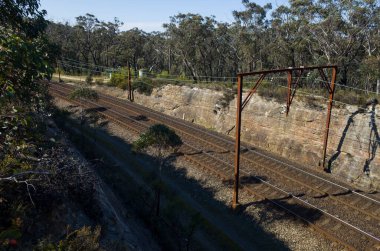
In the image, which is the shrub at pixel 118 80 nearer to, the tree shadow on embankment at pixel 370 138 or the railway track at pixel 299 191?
the railway track at pixel 299 191

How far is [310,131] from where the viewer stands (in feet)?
76.3

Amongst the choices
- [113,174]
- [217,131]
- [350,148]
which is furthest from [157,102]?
[350,148]

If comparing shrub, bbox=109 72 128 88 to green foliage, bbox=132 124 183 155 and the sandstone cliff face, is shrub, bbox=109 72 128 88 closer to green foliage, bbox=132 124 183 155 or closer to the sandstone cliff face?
the sandstone cliff face

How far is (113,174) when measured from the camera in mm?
19641

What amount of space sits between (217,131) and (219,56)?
24029mm

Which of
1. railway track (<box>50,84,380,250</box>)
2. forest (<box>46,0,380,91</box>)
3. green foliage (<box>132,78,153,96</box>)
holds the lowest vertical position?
railway track (<box>50,84,380,250</box>)

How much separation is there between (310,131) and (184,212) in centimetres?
1167

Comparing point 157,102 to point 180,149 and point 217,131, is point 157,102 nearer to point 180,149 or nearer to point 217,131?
point 217,131

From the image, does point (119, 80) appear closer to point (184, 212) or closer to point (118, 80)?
point (118, 80)

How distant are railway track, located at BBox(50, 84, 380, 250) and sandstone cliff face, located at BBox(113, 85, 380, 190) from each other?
6.74 feet

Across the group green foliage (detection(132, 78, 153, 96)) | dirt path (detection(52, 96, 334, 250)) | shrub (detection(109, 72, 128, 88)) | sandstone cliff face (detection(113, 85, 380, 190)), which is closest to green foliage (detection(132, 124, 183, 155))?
dirt path (detection(52, 96, 334, 250))

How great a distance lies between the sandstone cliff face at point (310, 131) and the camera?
19.9m

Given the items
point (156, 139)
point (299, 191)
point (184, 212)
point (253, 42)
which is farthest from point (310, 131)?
point (253, 42)

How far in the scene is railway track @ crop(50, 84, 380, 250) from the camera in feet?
45.6
